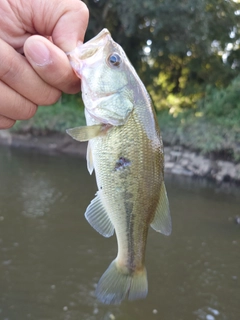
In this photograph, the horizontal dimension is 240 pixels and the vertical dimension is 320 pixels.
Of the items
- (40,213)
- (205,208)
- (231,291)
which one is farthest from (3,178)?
(231,291)

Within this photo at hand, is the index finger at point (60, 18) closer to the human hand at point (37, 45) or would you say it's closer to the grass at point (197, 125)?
the human hand at point (37, 45)

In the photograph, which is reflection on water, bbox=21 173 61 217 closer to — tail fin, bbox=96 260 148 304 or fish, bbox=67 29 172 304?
tail fin, bbox=96 260 148 304

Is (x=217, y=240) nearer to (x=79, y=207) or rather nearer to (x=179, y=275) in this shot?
(x=179, y=275)

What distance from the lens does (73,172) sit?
543 inches

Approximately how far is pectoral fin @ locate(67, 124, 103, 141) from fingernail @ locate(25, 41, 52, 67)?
39 cm

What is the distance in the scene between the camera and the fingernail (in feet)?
5.87

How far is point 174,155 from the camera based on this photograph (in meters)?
15.1

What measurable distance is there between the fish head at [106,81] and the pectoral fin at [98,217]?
490 millimetres

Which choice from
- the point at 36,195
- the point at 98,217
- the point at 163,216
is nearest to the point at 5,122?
the point at 98,217

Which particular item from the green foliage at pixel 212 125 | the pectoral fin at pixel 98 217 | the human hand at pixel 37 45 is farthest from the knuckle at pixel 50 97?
the green foliage at pixel 212 125

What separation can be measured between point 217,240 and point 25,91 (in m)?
7.31

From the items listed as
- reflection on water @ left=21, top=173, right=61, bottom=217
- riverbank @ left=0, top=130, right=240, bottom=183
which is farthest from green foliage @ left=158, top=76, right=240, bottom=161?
reflection on water @ left=21, top=173, right=61, bottom=217

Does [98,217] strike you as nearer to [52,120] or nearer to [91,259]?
[91,259]

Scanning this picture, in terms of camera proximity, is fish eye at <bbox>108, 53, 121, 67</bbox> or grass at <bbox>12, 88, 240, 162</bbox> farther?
grass at <bbox>12, 88, 240, 162</bbox>
